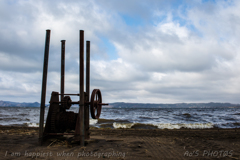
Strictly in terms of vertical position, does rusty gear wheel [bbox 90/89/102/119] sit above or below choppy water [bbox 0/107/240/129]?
above

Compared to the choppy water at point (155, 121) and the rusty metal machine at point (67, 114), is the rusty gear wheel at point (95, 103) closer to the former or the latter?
the rusty metal machine at point (67, 114)

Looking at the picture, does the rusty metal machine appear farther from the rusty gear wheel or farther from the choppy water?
the choppy water

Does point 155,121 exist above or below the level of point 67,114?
below

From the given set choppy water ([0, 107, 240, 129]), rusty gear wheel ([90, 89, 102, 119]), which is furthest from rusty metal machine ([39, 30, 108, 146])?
choppy water ([0, 107, 240, 129])

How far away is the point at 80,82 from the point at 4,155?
3526mm

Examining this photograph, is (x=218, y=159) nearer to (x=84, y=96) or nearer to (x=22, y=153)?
(x=84, y=96)

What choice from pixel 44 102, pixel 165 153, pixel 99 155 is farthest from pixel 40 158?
pixel 165 153

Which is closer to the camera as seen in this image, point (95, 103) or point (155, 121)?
point (95, 103)

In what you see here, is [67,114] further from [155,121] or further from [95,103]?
[155,121]

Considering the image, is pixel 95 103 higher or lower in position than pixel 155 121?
higher

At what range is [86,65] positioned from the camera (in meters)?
8.47

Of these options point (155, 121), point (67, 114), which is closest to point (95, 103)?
point (67, 114)

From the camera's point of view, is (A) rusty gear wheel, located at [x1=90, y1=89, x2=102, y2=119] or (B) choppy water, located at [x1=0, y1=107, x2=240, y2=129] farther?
(B) choppy water, located at [x1=0, y1=107, x2=240, y2=129]

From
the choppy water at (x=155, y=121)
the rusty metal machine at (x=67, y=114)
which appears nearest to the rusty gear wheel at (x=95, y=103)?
the rusty metal machine at (x=67, y=114)
